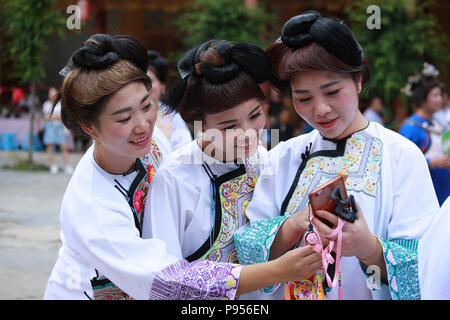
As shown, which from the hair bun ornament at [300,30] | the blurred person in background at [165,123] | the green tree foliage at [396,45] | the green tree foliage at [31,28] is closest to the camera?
the hair bun ornament at [300,30]

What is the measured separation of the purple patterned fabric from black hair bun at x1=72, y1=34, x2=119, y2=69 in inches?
27.1

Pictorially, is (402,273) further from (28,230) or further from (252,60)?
(28,230)

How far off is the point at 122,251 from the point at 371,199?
2.59 ft

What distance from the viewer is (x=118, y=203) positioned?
188 cm

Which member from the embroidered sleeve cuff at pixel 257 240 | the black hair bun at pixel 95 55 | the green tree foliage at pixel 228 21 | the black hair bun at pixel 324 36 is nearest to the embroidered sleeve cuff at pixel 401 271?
the embroidered sleeve cuff at pixel 257 240

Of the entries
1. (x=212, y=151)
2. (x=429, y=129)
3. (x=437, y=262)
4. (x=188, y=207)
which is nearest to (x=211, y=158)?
(x=212, y=151)

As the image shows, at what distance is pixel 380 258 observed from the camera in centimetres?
173

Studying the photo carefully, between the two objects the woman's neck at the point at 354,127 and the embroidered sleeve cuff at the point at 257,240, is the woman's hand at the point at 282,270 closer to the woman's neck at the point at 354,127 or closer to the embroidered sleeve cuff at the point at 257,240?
the embroidered sleeve cuff at the point at 257,240

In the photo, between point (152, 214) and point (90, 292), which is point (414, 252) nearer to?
point (152, 214)

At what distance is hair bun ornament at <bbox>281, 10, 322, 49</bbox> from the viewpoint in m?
1.83

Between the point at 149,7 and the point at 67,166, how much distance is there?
14.1ft

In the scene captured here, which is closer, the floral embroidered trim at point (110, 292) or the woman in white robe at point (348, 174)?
the woman in white robe at point (348, 174)

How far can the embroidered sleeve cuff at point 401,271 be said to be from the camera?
5.64 ft

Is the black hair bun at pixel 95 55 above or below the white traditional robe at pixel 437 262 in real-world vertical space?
above
